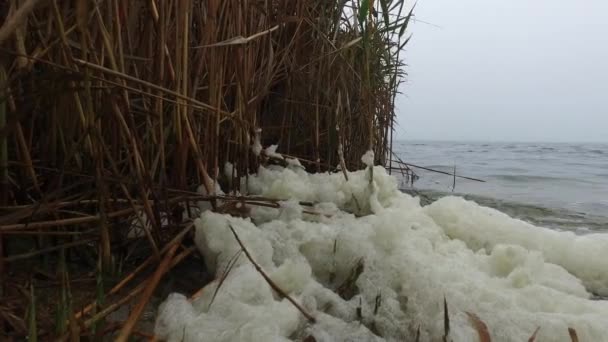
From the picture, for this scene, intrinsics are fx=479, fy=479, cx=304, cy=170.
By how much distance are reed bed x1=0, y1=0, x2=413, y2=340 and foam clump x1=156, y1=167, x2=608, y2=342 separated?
0.12 m

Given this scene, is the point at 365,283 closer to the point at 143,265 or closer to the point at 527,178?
the point at 143,265

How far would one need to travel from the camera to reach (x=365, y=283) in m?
1.34

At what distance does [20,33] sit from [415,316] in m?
1.13

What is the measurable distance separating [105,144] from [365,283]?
0.81 meters

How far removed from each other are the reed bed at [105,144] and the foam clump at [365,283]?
12cm

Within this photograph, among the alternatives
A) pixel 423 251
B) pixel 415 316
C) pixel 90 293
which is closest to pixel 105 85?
pixel 90 293

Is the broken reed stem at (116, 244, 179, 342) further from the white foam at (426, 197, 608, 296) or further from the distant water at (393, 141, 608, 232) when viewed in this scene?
the distant water at (393, 141, 608, 232)

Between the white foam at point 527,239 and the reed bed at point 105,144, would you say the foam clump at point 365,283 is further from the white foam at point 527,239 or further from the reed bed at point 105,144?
the reed bed at point 105,144

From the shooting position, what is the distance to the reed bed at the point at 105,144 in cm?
104

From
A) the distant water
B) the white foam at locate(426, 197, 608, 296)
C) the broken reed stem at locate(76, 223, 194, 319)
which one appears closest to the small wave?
the distant water

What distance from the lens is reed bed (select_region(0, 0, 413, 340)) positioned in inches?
40.9

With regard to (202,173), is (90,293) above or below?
below

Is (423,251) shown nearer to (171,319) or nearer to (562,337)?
(562,337)

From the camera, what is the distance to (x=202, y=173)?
1498 mm
